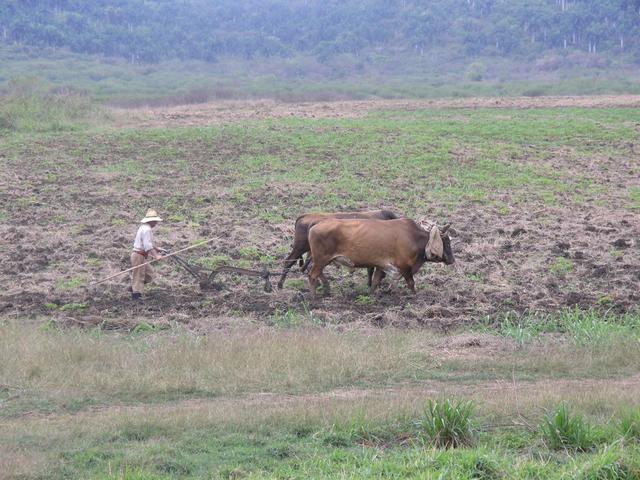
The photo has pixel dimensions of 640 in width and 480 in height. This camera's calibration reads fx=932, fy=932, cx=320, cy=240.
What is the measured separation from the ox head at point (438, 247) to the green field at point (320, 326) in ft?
1.47

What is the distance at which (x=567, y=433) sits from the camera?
746cm

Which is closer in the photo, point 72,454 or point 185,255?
point 72,454

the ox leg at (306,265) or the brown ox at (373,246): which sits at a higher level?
the brown ox at (373,246)

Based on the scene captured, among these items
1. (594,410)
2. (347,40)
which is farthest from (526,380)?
(347,40)

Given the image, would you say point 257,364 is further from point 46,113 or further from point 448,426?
point 46,113

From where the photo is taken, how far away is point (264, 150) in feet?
86.6

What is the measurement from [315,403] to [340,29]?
266 feet

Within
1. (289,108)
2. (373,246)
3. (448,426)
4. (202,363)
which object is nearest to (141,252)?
(373,246)

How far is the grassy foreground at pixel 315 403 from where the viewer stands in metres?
7.15

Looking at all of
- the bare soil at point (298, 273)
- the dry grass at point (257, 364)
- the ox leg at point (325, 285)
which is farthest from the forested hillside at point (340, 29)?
the dry grass at point (257, 364)

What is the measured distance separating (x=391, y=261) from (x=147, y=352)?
4423 millimetres

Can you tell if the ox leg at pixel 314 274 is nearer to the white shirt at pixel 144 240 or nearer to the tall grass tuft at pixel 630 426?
the white shirt at pixel 144 240

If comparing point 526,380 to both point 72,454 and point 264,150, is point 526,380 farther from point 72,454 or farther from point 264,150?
point 264,150

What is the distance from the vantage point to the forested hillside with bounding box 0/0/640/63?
7788 cm
